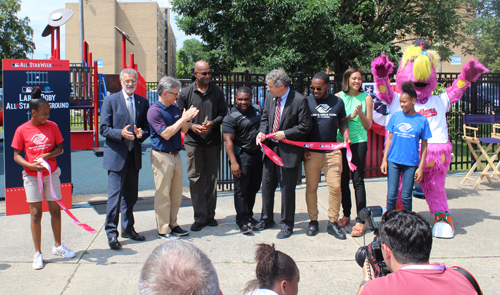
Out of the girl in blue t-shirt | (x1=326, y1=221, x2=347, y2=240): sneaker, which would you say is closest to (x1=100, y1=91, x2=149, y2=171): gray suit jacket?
(x1=326, y1=221, x2=347, y2=240): sneaker

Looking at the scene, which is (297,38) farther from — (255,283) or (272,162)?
(255,283)

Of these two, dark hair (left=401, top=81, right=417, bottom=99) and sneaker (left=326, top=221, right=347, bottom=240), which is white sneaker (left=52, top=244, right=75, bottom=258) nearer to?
sneaker (left=326, top=221, right=347, bottom=240)

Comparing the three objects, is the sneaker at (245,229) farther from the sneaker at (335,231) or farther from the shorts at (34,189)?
the shorts at (34,189)

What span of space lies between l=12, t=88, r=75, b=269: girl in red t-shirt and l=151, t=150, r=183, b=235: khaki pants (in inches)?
40.8

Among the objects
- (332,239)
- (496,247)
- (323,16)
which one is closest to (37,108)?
(332,239)

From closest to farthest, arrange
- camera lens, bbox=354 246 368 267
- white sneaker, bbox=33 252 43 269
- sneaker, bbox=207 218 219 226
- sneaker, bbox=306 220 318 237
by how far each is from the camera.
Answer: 1. camera lens, bbox=354 246 368 267
2. white sneaker, bbox=33 252 43 269
3. sneaker, bbox=306 220 318 237
4. sneaker, bbox=207 218 219 226

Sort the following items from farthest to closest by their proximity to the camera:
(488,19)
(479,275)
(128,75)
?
1. (488,19)
2. (128,75)
3. (479,275)

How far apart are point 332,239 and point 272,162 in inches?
45.9

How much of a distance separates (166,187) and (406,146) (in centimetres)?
285

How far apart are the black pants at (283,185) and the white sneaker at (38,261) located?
2522 mm

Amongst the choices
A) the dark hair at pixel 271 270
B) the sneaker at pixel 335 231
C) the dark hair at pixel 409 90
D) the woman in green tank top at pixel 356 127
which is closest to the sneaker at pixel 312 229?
the sneaker at pixel 335 231

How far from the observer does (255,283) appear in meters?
2.03

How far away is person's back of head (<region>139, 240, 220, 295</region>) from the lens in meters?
1.39

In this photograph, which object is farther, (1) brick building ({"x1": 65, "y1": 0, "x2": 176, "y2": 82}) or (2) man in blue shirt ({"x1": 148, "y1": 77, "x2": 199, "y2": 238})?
(1) brick building ({"x1": 65, "y1": 0, "x2": 176, "y2": 82})
